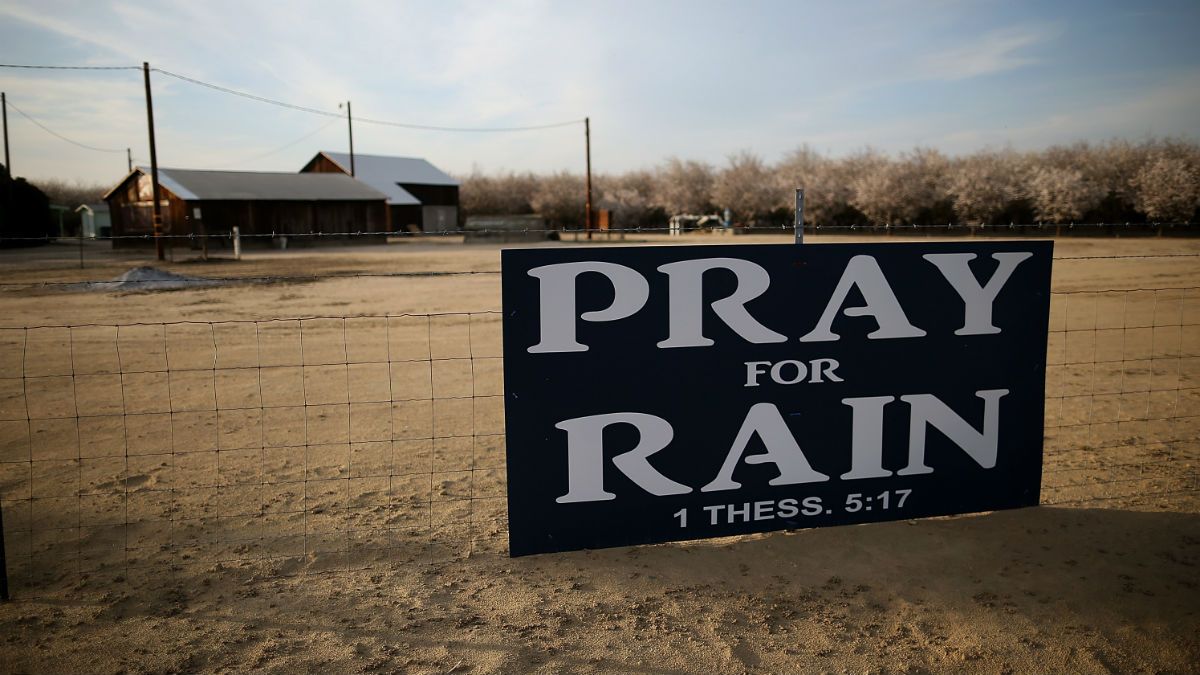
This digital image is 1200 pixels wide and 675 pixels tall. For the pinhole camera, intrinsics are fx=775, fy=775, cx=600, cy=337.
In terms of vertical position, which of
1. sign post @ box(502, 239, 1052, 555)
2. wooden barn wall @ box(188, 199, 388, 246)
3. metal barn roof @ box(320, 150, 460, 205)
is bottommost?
sign post @ box(502, 239, 1052, 555)

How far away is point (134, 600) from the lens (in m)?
3.55

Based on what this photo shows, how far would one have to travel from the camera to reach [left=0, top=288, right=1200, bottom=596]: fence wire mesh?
416cm

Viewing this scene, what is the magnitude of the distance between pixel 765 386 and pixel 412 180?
5870 cm

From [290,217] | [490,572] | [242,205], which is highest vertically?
[242,205]

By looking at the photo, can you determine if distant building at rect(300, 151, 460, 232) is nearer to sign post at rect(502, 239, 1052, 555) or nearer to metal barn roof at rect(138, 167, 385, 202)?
metal barn roof at rect(138, 167, 385, 202)

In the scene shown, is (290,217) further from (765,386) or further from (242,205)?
(765,386)

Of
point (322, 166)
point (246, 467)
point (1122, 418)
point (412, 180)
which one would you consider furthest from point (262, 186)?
point (1122, 418)

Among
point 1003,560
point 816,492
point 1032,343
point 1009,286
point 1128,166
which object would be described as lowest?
point 1003,560

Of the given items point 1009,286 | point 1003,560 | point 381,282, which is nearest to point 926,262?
point 1009,286

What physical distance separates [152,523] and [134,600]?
1.01 metres

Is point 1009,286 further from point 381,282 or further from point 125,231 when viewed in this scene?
point 125,231

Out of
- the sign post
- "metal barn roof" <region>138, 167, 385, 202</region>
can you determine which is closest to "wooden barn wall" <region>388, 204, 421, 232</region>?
"metal barn roof" <region>138, 167, 385, 202</region>

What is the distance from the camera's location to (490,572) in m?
3.85

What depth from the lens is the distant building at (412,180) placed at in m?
56.6
